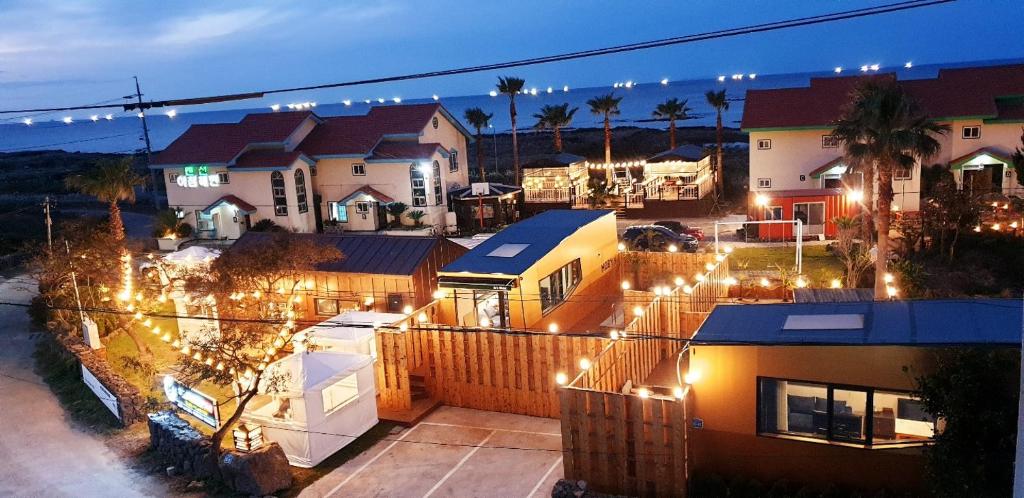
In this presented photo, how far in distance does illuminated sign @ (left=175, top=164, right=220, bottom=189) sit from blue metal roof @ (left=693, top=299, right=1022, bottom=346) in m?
36.5

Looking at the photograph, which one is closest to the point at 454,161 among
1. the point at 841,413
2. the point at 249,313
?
the point at 249,313

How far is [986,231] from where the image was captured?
1121 inches

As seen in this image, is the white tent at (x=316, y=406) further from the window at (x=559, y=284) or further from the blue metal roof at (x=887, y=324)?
the blue metal roof at (x=887, y=324)

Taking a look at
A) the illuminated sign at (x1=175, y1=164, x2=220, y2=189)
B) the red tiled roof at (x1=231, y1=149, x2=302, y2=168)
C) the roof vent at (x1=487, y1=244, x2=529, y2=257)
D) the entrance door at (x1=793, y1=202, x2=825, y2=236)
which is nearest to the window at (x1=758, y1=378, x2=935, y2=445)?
the roof vent at (x1=487, y1=244, x2=529, y2=257)

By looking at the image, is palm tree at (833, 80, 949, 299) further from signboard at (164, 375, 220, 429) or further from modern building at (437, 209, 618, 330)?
signboard at (164, 375, 220, 429)

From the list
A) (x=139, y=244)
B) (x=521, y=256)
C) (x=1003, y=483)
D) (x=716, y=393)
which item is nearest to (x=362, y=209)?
(x=139, y=244)

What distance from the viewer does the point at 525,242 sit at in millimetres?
23281

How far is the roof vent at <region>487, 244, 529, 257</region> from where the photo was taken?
874 inches

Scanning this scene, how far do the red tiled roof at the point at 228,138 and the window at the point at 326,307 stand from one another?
20911mm

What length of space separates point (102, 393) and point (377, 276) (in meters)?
8.19

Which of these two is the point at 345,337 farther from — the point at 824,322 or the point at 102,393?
the point at 824,322

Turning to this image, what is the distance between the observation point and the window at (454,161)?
46.5 metres

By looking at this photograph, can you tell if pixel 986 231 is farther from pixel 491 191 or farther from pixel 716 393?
pixel 491 191


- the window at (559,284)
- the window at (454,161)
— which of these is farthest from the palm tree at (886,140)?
the window at (454,161)
